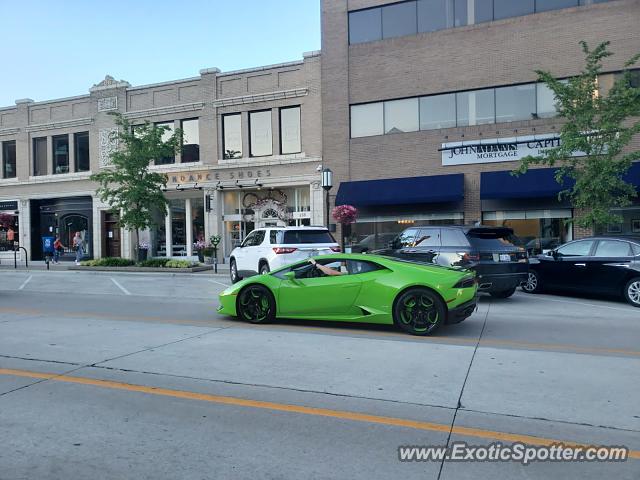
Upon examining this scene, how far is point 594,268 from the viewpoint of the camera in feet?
39.2

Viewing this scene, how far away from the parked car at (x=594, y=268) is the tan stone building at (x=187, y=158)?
13107 mm

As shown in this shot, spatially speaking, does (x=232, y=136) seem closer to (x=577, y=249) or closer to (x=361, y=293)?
(x=577, y=249)

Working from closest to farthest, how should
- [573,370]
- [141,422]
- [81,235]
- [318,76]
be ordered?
[141,422]
[573,370]
[318,76]
[81,235]

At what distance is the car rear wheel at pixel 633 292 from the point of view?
36.9ft

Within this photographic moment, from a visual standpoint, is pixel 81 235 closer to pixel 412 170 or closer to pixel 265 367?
pixel 412 170

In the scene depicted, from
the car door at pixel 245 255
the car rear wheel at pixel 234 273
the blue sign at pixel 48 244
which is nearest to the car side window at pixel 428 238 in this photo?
the car door at pixel 245 255

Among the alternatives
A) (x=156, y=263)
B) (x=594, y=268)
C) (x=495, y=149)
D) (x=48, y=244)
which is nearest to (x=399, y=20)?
(x=495, y=149)

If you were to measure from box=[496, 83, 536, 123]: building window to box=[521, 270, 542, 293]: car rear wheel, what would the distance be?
995 centimetres

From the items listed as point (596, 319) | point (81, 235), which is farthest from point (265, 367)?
point (81, 235)

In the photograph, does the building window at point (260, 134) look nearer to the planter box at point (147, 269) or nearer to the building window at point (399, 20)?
the planter box at point (147, 269)

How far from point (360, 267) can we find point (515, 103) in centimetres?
1584

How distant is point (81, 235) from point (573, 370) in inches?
1141

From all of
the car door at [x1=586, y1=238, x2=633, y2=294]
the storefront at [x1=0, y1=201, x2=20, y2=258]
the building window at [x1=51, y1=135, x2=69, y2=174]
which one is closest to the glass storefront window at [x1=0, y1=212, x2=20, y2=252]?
the storefront at [x1=0, y1=201, x2=20, y2=258]

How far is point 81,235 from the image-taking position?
2977 centimetres
